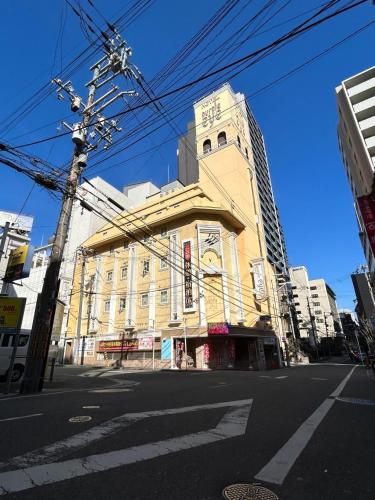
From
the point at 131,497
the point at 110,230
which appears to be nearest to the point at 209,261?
the point at 110,230

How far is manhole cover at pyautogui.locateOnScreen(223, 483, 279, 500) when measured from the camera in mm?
2688

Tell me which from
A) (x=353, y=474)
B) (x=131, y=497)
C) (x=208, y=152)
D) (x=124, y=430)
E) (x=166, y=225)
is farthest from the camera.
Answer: (x=208, y=152)

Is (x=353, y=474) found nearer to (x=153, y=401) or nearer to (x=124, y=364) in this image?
(x=153, y=401)

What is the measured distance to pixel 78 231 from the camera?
52562 mm

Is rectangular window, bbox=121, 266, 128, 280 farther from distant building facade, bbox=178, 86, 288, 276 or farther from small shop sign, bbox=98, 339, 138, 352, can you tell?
distant building facade, bbox=178, 86, 288, 276

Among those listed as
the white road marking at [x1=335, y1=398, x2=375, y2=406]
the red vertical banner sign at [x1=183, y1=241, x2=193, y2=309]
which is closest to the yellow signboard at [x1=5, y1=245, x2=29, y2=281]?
the red vertical banner sign at [x1=183, y1=241, x2=193, y2=309]

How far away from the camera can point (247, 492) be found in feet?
9.14

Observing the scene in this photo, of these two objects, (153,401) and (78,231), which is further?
(78,231)

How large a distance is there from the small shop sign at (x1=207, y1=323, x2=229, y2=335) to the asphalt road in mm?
21417

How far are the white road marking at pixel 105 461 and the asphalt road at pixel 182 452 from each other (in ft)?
0.04

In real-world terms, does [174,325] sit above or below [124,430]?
above

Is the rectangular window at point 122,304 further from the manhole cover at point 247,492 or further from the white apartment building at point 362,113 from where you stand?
the manhole cover at point 247,492

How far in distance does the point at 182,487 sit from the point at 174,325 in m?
28.3

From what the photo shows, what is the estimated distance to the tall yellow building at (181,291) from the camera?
30.0 m
